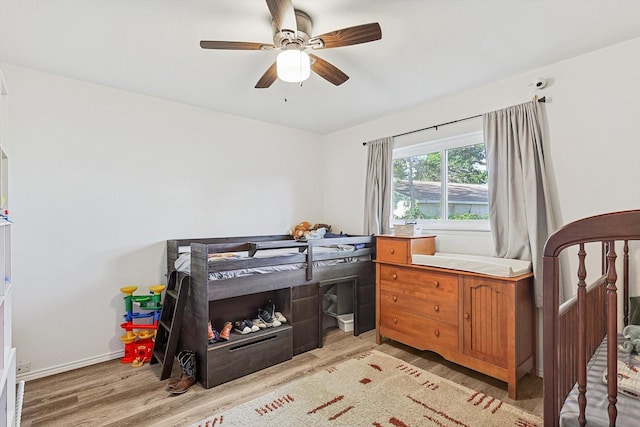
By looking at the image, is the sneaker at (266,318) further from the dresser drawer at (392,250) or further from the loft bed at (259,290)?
the dresser drawer at (392,250)

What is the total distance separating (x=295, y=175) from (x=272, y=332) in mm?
2171

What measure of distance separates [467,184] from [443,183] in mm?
246

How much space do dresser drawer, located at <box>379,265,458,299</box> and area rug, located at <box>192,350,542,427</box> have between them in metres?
0.68

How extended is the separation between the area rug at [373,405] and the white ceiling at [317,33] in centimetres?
242

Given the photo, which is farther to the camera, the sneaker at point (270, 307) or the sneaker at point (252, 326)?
the sneaker at point (270, 307)

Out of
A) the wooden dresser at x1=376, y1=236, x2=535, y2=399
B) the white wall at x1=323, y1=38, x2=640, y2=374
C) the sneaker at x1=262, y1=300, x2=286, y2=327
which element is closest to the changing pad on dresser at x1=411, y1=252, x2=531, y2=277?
the wooden dresser at x1=376, y1=236, x2=535, y2=399

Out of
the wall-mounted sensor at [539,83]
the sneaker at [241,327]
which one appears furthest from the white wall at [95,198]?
the wall-mounted sensor at [539,83]

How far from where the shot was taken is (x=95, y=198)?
2.77 m

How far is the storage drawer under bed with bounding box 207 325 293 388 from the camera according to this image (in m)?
2.35

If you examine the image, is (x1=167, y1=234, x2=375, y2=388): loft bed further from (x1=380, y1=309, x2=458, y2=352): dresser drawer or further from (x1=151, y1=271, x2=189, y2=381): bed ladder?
(x1=380, y1=309, x2=458, y2=352): dresser drawer

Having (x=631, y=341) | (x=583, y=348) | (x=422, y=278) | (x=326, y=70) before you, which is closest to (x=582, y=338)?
(x=583, y=348)

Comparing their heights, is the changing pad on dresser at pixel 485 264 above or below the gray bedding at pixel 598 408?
above

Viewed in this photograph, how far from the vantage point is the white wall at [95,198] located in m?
2.48

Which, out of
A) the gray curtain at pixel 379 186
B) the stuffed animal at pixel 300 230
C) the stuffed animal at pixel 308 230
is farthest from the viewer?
the stuffed animal at pixel 300 230
